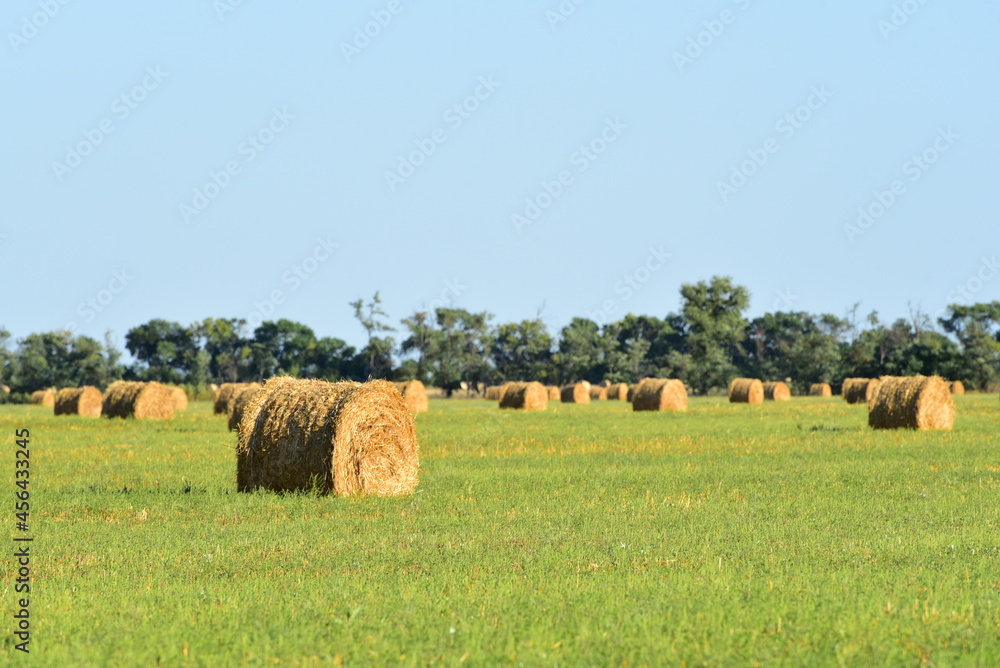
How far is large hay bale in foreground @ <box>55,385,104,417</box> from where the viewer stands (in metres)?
45.3

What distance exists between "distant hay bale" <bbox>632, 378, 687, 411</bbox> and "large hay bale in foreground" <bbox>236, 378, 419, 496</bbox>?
29.7 meters

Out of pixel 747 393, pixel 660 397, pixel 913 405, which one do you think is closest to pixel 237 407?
pixel 913 405

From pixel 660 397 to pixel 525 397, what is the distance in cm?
672

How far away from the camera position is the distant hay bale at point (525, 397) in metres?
50.1

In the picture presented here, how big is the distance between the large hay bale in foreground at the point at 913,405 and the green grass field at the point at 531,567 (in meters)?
9.60

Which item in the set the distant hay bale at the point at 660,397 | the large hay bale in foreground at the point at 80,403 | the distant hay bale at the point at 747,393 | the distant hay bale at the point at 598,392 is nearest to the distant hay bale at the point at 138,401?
the large hay bale in foreground at the point at 80,403

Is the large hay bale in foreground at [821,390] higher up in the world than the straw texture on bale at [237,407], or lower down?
higher up

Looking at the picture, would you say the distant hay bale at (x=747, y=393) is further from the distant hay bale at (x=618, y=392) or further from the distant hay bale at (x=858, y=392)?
the distant hay bale at (x=618, y=392)

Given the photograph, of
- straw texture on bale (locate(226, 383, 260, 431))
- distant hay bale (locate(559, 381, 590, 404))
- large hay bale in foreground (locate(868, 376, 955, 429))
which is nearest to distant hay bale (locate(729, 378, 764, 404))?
distant hay bale (locate(559, 381, 590, 404))

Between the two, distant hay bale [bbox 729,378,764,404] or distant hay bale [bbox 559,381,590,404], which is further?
distant hay bale [bbox 559,381,590,404]

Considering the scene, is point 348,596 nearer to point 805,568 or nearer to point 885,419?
point 805,568

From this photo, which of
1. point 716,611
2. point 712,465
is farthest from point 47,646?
point 712,465

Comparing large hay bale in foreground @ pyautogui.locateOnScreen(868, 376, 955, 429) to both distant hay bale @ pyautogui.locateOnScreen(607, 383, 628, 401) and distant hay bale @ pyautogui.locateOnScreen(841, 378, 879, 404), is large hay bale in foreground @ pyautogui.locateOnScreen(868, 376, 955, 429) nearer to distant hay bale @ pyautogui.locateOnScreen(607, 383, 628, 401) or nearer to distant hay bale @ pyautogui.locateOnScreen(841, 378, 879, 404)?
distant hay bale @ pyautogui.locateOnScreen(841, 378, 879, 404)

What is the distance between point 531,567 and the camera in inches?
401
